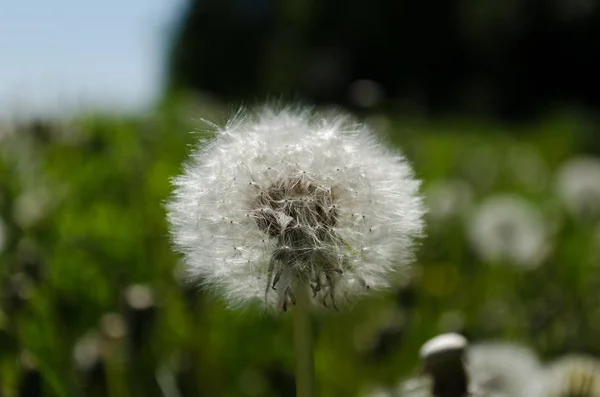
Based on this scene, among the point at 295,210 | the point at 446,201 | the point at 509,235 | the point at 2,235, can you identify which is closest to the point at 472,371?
the point at 295,210

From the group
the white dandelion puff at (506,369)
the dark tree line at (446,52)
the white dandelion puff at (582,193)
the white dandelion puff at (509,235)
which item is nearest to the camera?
the white dandelion puff at (506,369)

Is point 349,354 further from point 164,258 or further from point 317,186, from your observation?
point 317,186

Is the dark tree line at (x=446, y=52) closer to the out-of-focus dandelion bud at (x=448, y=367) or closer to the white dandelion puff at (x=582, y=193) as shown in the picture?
the white dandelion puff at (x=582, y=193)

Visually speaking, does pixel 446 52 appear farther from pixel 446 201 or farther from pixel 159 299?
pixel 159 299

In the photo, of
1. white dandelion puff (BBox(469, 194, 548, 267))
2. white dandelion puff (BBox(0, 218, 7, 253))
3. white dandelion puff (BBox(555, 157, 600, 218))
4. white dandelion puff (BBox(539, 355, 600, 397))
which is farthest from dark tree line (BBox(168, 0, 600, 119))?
white dandelion puff (BBox(539, 355, 600, 397))

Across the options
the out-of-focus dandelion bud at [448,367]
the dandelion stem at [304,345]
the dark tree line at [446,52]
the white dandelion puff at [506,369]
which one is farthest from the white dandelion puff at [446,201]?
the dark tree line at [446,52]

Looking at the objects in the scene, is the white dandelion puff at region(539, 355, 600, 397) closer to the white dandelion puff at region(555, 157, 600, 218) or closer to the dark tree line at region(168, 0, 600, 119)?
the white dandelion puff at region(555, 157, 600, 218)
